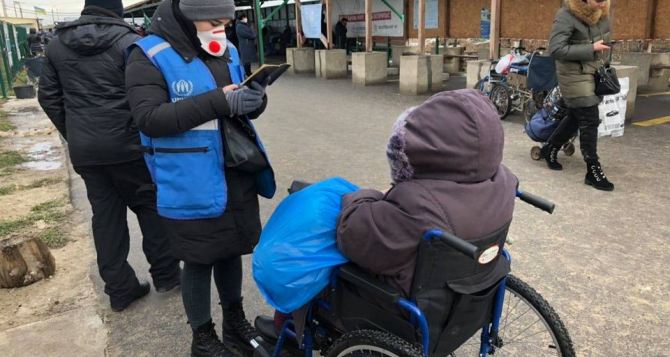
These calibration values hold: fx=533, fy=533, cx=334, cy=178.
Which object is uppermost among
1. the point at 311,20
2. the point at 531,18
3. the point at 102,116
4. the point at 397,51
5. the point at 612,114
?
the point at 311,20

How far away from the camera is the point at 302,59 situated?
51.8ft

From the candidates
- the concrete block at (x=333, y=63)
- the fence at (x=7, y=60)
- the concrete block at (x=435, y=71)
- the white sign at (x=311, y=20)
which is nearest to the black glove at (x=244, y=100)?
the concrete block at (x=435, y=71)

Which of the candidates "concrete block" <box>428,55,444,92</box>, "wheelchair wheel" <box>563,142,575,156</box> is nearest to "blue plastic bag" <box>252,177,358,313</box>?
"wheelchair wheel" <box>563,142,575,156</box>

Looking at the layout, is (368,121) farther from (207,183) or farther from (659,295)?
(207,183)

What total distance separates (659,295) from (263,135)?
5557mm

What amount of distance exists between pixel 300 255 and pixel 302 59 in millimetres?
14504

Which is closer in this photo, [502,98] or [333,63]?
[502,98]

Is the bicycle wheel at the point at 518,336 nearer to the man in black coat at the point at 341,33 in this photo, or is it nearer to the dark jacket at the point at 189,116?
the dark jacket at the point at 189,116

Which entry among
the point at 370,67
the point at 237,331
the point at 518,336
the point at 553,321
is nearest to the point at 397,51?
the point at 370,67

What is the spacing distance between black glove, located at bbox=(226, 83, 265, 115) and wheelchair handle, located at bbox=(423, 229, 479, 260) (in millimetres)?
881

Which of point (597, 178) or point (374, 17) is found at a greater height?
point (374, 17)

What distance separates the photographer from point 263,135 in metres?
7.61

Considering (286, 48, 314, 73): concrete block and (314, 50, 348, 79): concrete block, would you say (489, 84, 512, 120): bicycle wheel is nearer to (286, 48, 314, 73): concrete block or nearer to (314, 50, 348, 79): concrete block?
(314, 50, 348, 79): concrete block

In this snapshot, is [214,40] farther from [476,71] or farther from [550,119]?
[476,71]
